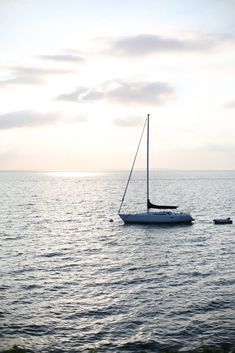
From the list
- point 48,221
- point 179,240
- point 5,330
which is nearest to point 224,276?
point 179,240

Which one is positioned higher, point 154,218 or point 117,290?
point 154,218

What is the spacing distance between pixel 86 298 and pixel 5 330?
930 cm

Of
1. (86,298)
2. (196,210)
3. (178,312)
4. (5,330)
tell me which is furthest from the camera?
(196,210)

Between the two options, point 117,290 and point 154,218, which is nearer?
point 117,290

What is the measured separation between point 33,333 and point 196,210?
87160mm

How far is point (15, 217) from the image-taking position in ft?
319

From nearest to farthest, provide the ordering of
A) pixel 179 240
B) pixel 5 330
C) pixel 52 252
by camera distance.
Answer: pixel 5 330
pixel 52 252
pixel 179 240

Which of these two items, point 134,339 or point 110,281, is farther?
point 110,281

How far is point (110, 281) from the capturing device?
1698 inches

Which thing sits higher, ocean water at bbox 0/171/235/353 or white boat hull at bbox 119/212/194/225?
white boat hull at bbox 119/212/194/225

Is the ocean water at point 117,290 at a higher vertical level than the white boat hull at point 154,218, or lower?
lower

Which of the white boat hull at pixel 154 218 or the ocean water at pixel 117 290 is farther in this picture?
the white boat hull at pixel 154 218

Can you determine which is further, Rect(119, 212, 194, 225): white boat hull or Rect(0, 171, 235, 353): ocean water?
Rect(119, 212, 194, 225): white boat hull

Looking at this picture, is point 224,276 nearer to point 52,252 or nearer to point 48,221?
point 52,252
